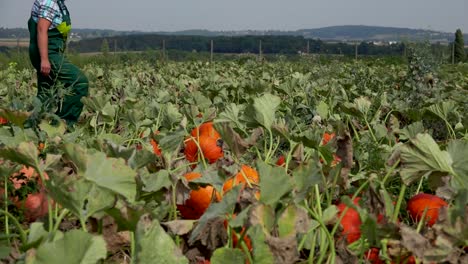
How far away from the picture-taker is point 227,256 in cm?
134

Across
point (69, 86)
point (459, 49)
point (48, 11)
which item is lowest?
point (459, 49)

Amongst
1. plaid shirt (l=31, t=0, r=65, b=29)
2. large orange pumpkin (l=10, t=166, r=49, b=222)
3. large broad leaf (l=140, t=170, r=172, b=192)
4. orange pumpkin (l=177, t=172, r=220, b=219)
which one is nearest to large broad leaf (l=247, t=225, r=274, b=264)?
large broad leaf (l=140, t=170, r=172, b=192)

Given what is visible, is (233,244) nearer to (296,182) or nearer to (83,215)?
(296,182)

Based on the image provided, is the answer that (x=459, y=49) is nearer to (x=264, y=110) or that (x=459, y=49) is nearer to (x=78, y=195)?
(x=264, y=110)

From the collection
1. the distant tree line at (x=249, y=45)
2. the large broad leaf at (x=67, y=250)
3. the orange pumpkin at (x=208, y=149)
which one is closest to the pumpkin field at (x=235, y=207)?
the large broad leaf at (x=67, y=250)

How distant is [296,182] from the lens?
1.68 meters

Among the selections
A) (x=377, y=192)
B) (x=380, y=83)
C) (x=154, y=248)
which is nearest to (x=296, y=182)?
(x=377, y=192)

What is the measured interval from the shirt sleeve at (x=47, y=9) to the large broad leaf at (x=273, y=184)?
4.48m

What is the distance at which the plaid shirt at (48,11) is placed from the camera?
564 cm

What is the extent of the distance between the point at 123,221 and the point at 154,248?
1.13 feet

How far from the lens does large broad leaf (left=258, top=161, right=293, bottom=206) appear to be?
1516 mm

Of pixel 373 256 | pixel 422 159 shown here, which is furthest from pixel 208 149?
pixel 422 159

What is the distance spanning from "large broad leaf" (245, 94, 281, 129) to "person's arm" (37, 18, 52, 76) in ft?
11.8

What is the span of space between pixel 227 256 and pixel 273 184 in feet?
0.79
